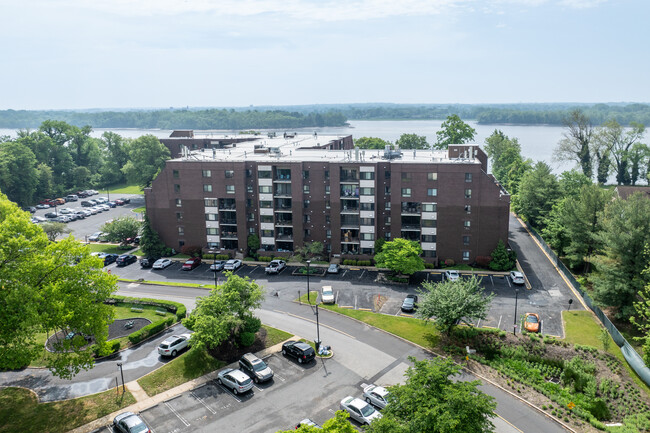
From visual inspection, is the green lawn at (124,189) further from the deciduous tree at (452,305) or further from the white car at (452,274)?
the deciduous tree at (452,305)

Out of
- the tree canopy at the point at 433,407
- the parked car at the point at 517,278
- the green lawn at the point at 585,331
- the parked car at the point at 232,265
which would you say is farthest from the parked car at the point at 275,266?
the tree canopy at the point at 433,407

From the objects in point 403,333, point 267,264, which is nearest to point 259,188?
point 267,264

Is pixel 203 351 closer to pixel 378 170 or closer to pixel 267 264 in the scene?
pixel 267 264

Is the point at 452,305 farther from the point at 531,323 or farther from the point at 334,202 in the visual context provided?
the point at 334,202

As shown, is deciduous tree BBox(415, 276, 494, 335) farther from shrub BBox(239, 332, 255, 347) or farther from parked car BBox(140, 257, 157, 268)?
parked car BBox(140, 257, 157, 268)

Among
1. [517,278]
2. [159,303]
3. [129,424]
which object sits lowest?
[129,424]

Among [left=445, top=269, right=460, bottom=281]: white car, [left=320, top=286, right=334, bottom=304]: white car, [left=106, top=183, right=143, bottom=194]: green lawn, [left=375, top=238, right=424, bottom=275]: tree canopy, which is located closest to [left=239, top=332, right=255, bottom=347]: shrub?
[left=320, top=286, right=334, bottom=304]: white car

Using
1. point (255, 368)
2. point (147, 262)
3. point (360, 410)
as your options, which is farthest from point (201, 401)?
point (147, 262)
